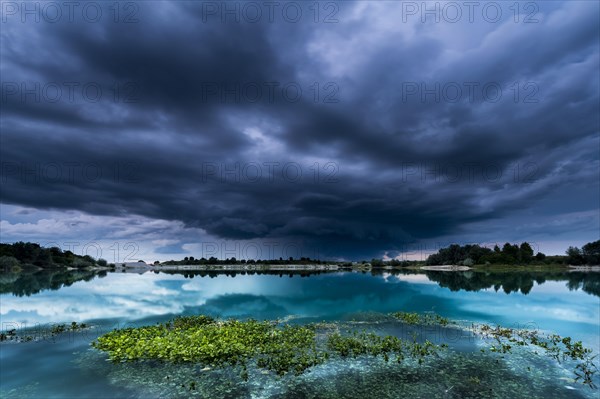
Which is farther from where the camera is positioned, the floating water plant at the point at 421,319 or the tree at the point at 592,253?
the tree at the point at 592,253

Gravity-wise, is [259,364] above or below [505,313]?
above

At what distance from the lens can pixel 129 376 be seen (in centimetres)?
1661

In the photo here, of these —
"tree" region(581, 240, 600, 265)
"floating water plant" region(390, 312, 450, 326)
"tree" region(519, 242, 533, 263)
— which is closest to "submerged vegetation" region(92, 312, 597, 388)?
"floating water plant" region(390, 312, 450, 326)

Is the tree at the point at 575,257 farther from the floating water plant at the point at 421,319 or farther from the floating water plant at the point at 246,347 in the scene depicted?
the floating water plant at the point at 246,347

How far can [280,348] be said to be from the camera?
67.1ft

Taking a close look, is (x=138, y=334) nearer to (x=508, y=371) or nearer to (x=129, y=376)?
(x=129, y=376)

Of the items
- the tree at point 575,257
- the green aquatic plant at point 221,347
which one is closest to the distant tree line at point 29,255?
the green aquatic plant at point 221,347

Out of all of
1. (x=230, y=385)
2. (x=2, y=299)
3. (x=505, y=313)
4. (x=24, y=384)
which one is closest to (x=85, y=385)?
(x=24, y=384)

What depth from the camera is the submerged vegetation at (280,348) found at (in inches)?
725

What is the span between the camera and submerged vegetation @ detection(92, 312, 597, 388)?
18.4m

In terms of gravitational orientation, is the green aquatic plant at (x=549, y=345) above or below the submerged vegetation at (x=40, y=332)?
below

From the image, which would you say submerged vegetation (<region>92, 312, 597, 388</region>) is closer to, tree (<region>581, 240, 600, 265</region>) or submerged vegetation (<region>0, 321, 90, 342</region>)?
submerged vegetation (<region>0, 321, 90, 342</region>)

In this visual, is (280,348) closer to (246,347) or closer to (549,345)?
(246,347)

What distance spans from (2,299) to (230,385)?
5486 cm
